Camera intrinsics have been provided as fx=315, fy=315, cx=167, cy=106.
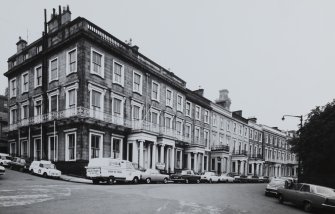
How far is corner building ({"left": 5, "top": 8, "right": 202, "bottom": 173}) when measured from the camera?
25844mm

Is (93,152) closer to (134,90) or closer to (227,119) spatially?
(134,90)

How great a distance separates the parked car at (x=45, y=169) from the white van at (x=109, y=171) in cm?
320

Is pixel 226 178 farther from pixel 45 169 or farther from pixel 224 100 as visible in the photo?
pixel 45 169

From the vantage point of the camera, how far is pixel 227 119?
52.7 m

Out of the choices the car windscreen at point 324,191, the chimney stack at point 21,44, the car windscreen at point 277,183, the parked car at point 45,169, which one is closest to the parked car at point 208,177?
the car windscreen at point 277,183

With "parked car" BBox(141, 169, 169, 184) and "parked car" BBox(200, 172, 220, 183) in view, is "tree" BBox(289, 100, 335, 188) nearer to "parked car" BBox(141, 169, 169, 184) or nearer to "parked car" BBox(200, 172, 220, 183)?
"parked car" BBox(141, 169, 169, 184)

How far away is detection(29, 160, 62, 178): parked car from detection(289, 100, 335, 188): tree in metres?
18.5

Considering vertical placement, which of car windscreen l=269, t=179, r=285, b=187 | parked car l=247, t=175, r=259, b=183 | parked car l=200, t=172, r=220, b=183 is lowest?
parked car l=247, t=175, r=259, b=183

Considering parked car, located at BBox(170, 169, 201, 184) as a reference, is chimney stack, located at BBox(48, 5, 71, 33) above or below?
above

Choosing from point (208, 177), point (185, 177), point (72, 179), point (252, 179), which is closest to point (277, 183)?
point (185, 177)

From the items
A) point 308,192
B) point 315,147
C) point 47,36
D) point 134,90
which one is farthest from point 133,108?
point 308,192

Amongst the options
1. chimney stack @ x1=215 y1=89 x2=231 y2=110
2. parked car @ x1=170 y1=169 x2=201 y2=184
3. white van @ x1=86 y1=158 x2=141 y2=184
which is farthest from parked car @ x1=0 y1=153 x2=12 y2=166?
chimney stack @ x1=215 y1=89 x2=231 y2=110

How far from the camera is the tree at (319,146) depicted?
2159cm

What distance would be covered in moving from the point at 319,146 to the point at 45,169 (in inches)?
789
